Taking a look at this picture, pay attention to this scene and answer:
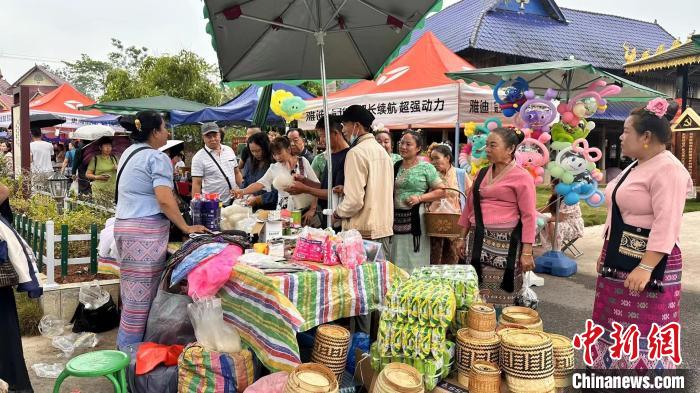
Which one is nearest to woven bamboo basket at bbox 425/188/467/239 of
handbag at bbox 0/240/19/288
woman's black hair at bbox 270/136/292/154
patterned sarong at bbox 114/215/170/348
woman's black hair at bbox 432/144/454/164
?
woman's black hair at bbox 432/144/454/164

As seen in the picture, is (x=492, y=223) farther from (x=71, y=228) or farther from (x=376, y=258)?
(x=71, y=228)

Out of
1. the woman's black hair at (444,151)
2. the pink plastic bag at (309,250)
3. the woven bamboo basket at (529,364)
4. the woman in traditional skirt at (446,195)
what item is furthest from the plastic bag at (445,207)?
the woven bamboo basket at (529,364)

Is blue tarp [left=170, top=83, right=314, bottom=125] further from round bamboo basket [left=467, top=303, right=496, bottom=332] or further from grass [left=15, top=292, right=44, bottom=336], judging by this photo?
round bamboo basket [left=467, top=303, right=496, bottom=332]

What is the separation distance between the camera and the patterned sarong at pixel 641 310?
8.76ft

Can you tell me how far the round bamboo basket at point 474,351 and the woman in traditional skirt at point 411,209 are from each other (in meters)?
1.70

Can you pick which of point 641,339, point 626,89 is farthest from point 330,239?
point 626,89

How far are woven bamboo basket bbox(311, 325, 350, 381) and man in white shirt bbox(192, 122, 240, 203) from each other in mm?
2965

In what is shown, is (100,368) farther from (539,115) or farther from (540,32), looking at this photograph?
(540,32)

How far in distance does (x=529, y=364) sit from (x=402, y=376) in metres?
0.62

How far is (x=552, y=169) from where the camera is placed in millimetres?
5883

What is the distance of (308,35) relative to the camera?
4566 mm

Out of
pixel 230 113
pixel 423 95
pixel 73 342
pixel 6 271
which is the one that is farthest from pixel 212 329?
pixel 230 113

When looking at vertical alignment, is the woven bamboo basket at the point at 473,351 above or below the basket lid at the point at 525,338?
below

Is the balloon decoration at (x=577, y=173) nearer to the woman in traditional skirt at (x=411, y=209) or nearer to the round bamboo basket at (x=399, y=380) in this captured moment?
the woman in traditional skirt at (x=411, y=209)
